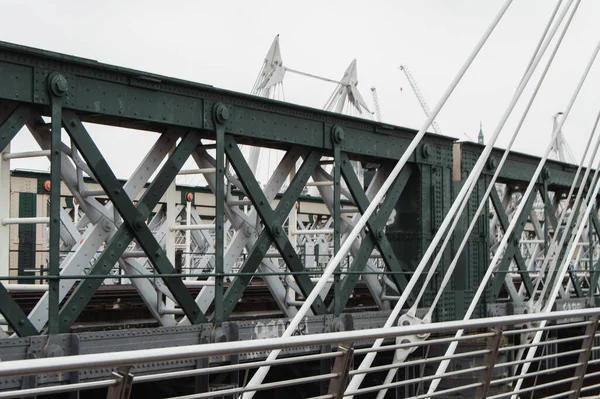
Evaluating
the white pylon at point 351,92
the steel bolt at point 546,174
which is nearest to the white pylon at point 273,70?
the white pylon at point 351,92

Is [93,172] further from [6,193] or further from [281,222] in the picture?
[281,222]

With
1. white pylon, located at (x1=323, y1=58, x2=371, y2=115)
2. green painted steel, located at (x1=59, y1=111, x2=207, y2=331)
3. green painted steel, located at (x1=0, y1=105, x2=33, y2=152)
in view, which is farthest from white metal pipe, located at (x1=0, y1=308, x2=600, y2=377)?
white pylon, located at (x1=323, y1=58, x2=371, y2=115)

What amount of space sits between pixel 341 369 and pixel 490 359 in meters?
2.10

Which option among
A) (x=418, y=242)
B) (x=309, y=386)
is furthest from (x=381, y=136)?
(x=309, y=386)

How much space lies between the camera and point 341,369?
6.10 m

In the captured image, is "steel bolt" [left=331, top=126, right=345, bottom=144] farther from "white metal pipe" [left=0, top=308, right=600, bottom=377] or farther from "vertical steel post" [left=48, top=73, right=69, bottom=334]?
"white metal pipe" [left=0, top=308, right=600, bottom=377]

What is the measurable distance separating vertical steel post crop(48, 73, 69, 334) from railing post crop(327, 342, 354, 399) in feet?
18.1

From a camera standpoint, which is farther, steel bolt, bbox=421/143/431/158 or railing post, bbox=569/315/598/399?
steel bolt, bbox=421/143/431/158

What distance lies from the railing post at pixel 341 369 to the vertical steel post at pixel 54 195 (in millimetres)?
5527

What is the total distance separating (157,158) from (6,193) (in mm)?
2204

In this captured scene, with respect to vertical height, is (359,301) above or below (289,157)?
below

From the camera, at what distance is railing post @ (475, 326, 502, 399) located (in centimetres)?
754

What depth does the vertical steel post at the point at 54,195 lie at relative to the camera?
10680mm

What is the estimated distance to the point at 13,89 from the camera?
10430 mm
